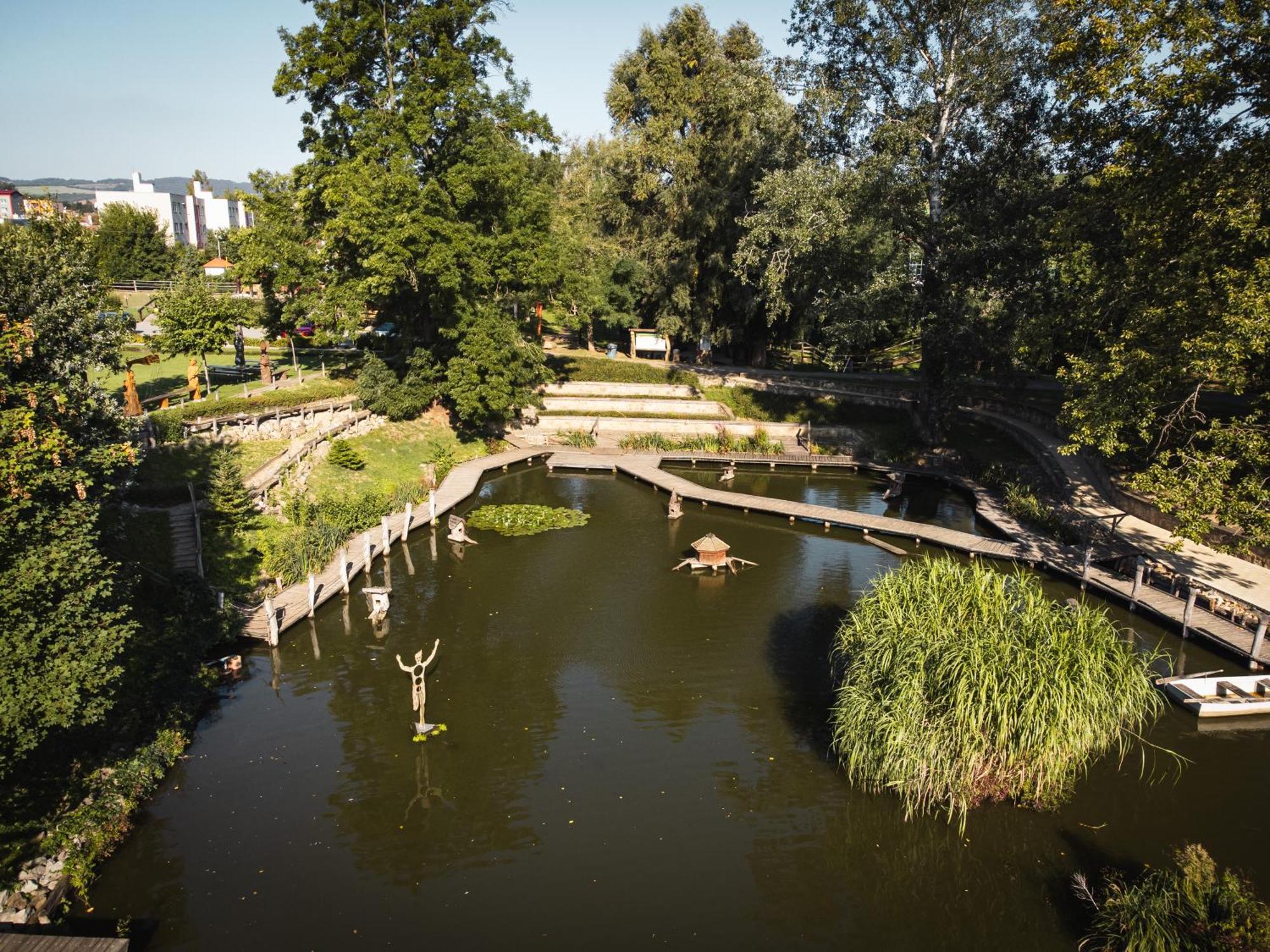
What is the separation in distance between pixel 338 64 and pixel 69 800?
34.2 meters

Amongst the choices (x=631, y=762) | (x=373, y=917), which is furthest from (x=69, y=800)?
(x=631, y=762)

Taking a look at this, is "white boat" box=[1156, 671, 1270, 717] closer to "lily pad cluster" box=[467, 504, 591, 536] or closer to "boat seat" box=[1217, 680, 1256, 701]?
"boat seat" box=[1217, 680, 1256, 701]

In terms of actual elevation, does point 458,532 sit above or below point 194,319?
below

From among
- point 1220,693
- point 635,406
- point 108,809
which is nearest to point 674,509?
point 635,406

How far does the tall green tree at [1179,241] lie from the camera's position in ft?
72.7

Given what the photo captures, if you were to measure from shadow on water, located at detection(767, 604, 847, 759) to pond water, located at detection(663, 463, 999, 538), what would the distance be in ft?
38.3

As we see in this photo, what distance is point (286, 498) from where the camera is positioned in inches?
1196

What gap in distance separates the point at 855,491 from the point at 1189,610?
17.2 metres

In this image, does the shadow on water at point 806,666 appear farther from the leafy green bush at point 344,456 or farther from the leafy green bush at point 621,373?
the leafy green bush at point 621,373

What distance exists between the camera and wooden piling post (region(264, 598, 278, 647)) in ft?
72.8

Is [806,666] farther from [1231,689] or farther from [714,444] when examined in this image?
[714,444]

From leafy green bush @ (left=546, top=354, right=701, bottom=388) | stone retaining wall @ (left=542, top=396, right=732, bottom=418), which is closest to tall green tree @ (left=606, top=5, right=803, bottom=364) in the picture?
leafy green bush @ (left=546, top=354, right=701, bottom=388)

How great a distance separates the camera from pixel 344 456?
1384 inches

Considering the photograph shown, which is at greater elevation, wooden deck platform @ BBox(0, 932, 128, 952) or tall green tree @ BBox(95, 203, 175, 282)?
tall green tree @ BBox(95, 203, 175, 282)
